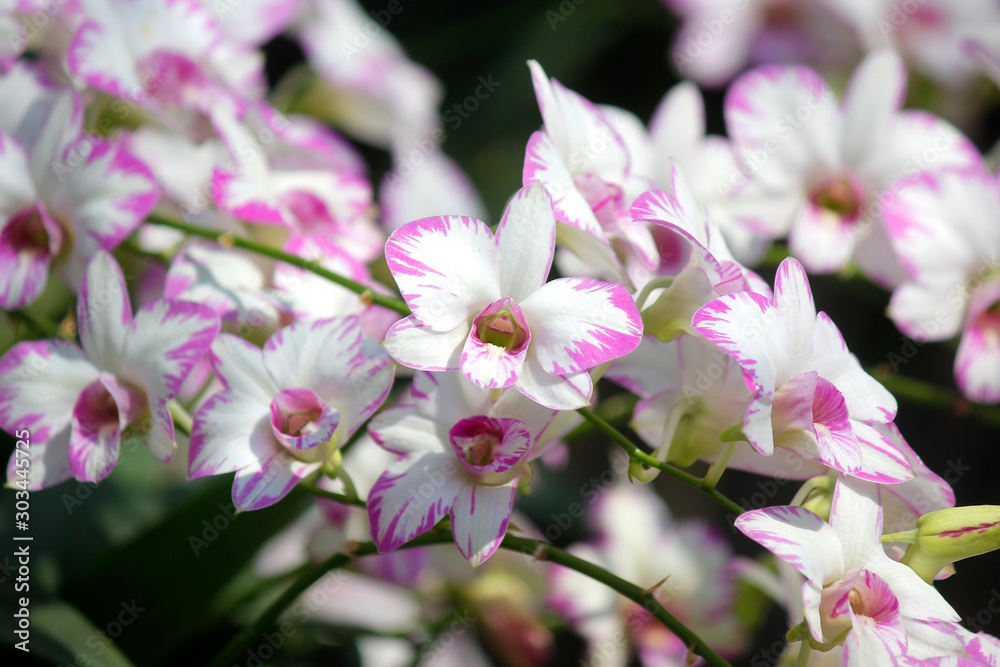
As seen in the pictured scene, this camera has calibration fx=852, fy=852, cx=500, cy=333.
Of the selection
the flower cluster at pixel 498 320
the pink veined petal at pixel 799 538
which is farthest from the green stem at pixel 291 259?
the pink veined petal at pixel 799 538

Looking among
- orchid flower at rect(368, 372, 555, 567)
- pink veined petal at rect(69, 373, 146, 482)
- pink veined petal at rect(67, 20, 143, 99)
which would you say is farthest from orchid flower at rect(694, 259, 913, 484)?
pink veined petal at rect(67, 20, 143, 99)

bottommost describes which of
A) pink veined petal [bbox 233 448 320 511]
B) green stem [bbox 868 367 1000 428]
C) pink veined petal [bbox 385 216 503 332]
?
green stem [bbox 868 367 1000 428]

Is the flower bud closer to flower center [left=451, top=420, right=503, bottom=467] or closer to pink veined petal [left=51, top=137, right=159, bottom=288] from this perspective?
flower center [left=451, top=420, right=503, bottom=467]

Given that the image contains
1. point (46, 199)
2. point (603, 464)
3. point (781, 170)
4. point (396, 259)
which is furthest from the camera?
point (603, 464)

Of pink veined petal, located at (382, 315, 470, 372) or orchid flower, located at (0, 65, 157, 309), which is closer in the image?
pink veined petal, located at (382, 315, 470, 372)

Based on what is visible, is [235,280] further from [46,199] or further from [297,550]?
[297,550]

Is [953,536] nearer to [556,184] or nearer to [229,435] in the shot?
[556,184]

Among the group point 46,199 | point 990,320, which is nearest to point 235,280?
point 46,199
